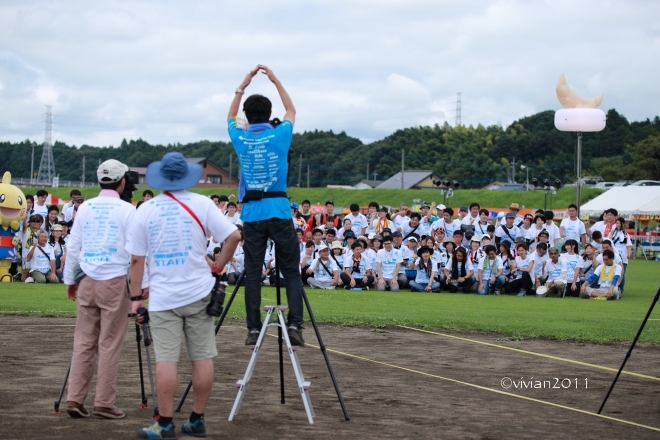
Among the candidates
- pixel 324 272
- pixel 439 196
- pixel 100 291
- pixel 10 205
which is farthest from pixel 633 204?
pixel 100 291

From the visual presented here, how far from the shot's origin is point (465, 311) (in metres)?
15.1

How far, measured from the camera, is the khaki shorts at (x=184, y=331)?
612cm

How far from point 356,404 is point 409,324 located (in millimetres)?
5516

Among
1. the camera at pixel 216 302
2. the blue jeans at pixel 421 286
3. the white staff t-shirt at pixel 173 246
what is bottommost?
the blue jeans at pixel 421 286

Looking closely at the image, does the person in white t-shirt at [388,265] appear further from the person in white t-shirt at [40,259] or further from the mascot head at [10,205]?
the mascot head at [10,205]

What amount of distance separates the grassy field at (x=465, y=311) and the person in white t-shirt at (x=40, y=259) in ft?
2.82

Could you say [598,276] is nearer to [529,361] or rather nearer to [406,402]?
[529,361]

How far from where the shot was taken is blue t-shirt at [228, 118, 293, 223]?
677cm

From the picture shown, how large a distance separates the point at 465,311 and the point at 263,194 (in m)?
9.04

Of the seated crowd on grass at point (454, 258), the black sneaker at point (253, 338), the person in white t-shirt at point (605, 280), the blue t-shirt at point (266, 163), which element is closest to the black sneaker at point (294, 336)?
the black sneaker at point (253, 338)

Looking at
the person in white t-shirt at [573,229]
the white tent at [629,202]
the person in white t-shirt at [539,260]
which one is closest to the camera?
the person in white t-shirt at [539,260]

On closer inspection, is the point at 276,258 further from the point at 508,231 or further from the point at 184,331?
the point at 508,231

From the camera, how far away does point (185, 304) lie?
6148mm

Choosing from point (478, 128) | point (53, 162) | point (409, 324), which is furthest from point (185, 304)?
point (53, 162)
